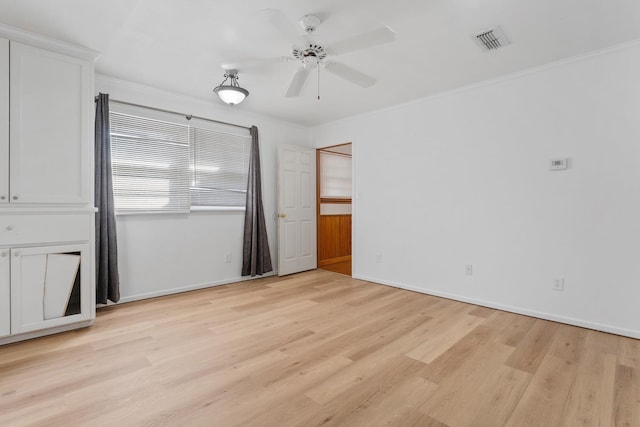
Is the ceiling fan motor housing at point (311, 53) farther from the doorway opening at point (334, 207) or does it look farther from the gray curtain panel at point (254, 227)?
the doorway opening at point (334, 207)

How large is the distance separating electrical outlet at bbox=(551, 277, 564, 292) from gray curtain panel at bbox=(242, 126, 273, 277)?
3.59 m

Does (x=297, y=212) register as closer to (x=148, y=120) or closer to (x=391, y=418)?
(x=148, y=120)

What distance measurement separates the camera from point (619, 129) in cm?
269

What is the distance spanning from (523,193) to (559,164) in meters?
0.40

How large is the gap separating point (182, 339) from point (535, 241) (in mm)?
3509

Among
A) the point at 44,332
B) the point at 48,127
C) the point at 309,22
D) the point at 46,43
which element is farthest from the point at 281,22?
the point at 44,332

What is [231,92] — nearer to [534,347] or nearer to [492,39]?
[492,39]

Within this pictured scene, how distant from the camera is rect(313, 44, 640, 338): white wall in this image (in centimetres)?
271

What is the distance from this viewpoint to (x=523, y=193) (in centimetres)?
322

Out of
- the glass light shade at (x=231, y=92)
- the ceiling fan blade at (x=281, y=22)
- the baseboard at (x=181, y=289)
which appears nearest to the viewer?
the ceiling fan blade at (x=281, y=22)

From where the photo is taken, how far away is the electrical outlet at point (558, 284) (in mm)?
2996

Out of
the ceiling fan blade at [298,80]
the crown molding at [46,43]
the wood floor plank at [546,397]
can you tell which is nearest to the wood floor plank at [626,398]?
the wood floor plank at [546,397]

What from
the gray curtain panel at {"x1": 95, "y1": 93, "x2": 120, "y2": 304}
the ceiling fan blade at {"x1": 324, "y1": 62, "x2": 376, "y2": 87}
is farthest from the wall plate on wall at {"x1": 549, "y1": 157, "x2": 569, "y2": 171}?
the gray curtain panel at {"x1": 95, "y1": 93, "x2": 120, "y2": 304}

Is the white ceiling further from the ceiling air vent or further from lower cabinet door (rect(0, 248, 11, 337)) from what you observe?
lower cabinet door (rect(0, 248, 11, 337))
